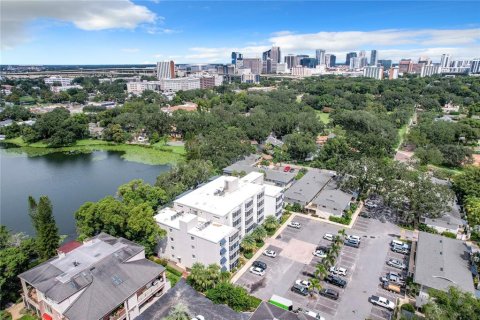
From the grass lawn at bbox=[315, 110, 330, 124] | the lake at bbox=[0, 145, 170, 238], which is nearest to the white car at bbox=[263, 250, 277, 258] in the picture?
the lake at bbox=[0, 145, 170, 238]

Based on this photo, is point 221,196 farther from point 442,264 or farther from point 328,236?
point 442,264

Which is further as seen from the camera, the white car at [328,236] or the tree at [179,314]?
the white car at [328,236]

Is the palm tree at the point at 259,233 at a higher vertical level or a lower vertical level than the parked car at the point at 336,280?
higher

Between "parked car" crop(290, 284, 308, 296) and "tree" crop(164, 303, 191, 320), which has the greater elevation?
"tree" crop(164, 303, 191, 320)

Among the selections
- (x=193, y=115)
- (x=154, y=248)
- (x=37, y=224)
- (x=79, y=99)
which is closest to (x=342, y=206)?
(x=154, y=248)

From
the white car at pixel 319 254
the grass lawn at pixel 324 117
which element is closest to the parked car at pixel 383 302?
A: the white car at pixel 319 254

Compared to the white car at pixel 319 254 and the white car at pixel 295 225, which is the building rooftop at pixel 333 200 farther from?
the white car at pixel 319 254

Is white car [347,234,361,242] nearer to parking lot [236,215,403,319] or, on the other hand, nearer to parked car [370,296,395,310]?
parking lot [236,215,403,319]
